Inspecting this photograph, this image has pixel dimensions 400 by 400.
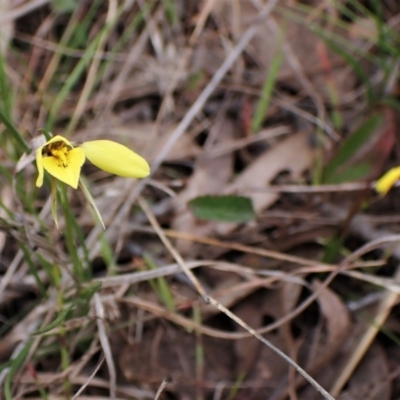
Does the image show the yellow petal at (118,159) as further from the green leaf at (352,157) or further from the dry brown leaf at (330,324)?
the green leaf at (352,157)

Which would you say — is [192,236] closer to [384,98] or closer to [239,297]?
[239,297]

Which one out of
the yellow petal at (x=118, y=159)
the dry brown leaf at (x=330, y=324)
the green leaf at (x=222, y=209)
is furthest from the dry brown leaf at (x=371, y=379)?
the yellow petal at (x=118, y=159)

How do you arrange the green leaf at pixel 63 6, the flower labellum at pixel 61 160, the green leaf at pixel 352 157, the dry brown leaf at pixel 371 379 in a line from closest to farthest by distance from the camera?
1. the flower labellum at pixel 61 160
2. the dry brown leaf at pixel 371 379
3. the green leaf at pixel 352 157
4. the green leaf at pixel 63 6

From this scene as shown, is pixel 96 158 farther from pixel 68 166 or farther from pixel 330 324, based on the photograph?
pixel 330 324

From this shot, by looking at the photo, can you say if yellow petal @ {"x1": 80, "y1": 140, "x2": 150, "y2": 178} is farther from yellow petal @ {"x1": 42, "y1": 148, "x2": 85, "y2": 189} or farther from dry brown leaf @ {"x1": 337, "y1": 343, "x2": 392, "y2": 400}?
dry brown leaf @ {"x1": 337, "y1": 343, "x2": 392, "y2": 400}

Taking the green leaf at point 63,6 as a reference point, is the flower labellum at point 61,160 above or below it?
below

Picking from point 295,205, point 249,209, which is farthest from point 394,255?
point 249,209

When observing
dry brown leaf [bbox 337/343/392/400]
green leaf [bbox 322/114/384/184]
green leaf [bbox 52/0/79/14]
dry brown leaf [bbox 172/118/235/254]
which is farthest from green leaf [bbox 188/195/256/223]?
green leaf [bbox 52/0/79/14]
